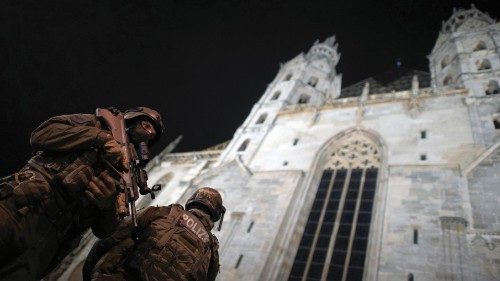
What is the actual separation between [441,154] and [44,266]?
12.2 meters

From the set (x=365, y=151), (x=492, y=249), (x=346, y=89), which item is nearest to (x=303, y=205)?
(x=365, y=151)

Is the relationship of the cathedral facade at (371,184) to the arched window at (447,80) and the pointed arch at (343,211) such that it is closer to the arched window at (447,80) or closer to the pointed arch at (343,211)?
the pointed arch at (343,211)

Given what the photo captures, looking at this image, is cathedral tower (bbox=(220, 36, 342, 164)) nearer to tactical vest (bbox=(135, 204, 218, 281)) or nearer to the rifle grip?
tactical vest (bbox=(135, 204, 218, 281))

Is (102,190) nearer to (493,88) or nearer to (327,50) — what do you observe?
(493,88)

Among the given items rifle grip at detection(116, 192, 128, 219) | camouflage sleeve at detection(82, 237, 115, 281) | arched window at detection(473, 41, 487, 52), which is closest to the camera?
rifle grip at detection(116, 192, 128, 219)

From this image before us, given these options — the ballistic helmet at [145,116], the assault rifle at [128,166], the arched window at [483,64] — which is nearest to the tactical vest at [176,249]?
the assault rifle at [128,166]

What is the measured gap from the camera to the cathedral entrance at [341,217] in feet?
34.7

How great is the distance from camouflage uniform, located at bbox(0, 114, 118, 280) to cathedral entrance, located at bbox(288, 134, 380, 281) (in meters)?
8.58

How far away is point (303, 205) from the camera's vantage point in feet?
41.7

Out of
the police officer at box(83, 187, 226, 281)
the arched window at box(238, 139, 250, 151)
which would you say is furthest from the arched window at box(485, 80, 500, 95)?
the police officer at box(83, 187, 226, 281)

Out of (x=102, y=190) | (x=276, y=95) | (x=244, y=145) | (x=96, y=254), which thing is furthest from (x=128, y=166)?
(x=276, y=95)

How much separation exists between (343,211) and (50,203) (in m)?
10.7

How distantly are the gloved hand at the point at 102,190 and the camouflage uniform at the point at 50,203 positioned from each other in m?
0.06

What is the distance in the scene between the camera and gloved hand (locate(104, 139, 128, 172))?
2.99m
